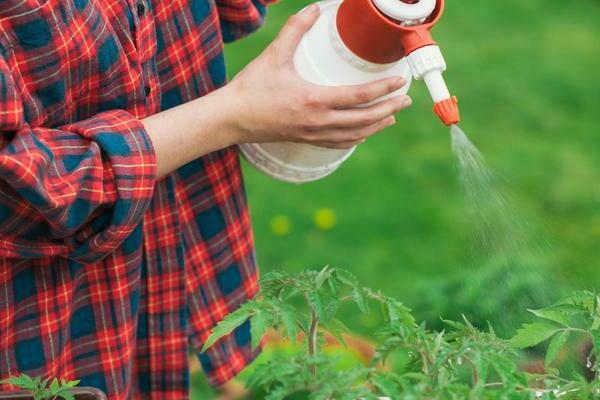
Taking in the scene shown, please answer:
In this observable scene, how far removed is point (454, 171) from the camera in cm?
371

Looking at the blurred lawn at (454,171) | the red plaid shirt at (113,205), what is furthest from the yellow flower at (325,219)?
the red plaid shirt at (113,205)

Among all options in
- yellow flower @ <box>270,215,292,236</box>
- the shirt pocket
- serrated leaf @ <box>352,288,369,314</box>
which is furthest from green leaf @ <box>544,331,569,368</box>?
yellow flower @ <box>270,215,292,236</box>

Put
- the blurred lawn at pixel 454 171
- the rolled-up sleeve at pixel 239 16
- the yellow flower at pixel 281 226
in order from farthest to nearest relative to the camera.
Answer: the yellow flower at pixel 281 226, the blurred lawn at pixel 454 171, the rolled-up sleeve at pixel 239 16

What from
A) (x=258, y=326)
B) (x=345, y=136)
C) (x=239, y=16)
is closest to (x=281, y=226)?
(x=239, y=16)

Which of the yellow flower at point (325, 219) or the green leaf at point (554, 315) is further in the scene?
the yellow flower at point (325, 219)

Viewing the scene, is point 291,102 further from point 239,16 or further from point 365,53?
point 239,16

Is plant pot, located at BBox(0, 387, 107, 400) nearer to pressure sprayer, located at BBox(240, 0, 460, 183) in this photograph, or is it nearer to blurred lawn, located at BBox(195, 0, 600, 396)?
pressure sprayer, located at BBox(240, 0, 460, 183)

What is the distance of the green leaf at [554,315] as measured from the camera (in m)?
1.24

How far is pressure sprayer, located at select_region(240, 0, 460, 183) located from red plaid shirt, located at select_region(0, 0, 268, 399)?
20 cm

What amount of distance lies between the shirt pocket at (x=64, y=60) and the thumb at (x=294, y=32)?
24 centimetres

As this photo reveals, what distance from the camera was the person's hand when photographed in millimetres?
1559

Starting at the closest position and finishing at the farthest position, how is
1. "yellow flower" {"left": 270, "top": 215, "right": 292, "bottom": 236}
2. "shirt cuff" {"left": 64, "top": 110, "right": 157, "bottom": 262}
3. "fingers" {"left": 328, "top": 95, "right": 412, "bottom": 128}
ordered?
1. "shirt cuff" {"left": 64, "top": 110, "right": 157, "bottom": 262}
2. "fingers" {"left": 328, "top": 95, "right": 412, "bottom": 128}
3. "yellow flower" {"left": 270, "top": 215, "right": 292, "bottom": 236}

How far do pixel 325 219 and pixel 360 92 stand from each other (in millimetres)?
2110

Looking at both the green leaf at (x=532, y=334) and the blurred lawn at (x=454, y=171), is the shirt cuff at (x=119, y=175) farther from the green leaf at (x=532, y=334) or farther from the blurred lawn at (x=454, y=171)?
the blurred lawn at (x=454, y=171)
